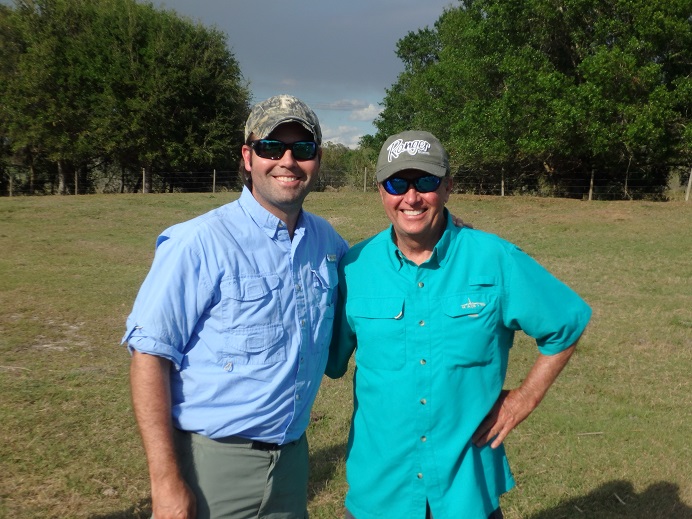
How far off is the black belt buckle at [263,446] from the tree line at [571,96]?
1918 centimetres

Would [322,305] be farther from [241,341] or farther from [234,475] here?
[234,475]

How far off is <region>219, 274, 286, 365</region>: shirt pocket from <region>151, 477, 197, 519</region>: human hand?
392 mm

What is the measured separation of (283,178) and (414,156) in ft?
1.54

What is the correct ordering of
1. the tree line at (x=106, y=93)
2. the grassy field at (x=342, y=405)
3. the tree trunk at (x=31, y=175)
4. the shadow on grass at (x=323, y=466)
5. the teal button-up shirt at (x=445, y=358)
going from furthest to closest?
the tree trunk at (x=31, y=175) < the tree line at (x=106, y=93) < the shadow on grass at (x=323, y=466) < the grassy field at (x=342, y=405) < the teal button-up shirt at (x=445, y=358)

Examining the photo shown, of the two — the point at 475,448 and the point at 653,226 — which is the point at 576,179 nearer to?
the point at 653,226

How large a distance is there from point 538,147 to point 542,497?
17862 mm

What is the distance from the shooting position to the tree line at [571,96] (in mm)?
19203

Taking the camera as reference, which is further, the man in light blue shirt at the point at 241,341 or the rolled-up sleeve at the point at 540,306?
the rolled-up sleeve at the point at 540,306

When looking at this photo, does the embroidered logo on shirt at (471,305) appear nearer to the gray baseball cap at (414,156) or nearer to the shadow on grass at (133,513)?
the gray baseball cap at (414,156)

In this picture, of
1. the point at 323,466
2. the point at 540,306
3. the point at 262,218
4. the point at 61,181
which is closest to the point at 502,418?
the point at 540,306

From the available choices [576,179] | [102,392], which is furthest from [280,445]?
[576,179]

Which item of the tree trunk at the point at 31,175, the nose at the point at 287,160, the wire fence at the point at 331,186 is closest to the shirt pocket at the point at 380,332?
the nose at the point at 287,160

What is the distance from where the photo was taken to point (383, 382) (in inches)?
88.5

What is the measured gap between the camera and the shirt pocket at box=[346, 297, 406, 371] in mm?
2221
